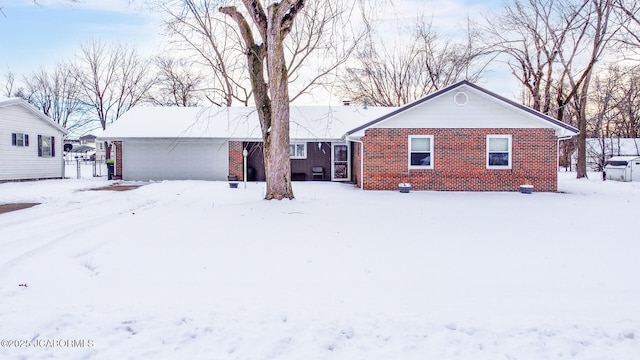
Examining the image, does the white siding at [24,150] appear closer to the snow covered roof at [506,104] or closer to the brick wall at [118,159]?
the brick wall at [118,159]

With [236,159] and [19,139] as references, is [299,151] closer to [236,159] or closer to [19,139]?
[236,159]

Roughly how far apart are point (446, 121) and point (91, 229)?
13085 mm

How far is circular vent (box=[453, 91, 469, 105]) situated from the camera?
1622cm

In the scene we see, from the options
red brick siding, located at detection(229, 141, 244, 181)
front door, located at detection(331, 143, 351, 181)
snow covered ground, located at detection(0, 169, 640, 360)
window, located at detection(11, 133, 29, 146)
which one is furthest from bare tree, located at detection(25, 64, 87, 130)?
snow covered ground, located at detection(0, 169, 640, 360)

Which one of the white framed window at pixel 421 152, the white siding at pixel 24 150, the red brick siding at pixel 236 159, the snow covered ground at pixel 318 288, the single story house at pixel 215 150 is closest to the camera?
the snow covered ground at pixel 318 288

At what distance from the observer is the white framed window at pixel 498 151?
1642 centimetres

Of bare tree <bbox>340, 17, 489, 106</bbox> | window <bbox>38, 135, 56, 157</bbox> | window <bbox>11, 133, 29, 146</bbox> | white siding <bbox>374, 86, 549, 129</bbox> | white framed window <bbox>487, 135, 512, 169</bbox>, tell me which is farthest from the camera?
bare tree <bbox>340, 17, 489, 106</bbox>

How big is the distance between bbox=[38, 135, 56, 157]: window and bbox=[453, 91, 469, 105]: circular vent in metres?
20.5

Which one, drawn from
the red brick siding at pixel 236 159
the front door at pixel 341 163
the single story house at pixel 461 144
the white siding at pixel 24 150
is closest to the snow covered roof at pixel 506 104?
the single story house at pixel 461 144

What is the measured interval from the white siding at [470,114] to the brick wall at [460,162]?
245mm

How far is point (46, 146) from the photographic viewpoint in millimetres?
21891

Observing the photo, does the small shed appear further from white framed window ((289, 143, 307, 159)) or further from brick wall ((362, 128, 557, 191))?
white framed window ((289, 143, 307, 159))

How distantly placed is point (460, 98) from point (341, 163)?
7912mm

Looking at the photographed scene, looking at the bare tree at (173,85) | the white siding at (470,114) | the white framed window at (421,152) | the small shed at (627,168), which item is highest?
the bare tree at (173,85)
